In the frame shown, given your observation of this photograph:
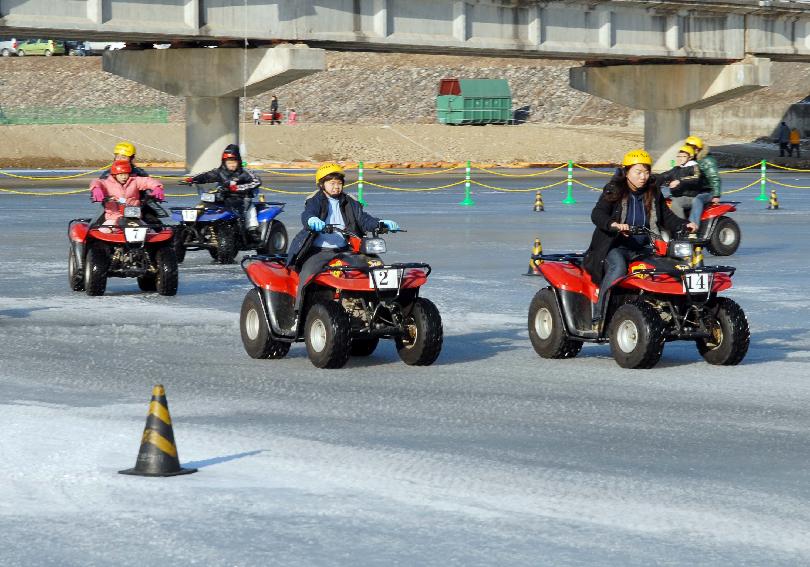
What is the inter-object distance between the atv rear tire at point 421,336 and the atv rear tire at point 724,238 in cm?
1327

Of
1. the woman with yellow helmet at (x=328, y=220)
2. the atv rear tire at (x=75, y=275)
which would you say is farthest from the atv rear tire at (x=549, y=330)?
the atv rear tire at (x=75, y=275)

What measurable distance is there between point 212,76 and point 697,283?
125 feet

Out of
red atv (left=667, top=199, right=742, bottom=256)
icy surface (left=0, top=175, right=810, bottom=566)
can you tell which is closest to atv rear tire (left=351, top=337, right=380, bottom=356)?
icy surface (left=0, top=175, right=810, bottom=566)

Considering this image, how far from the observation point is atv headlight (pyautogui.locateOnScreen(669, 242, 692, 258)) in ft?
43.4

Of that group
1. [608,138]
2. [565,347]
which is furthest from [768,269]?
[608,138]

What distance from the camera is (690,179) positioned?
24578mm

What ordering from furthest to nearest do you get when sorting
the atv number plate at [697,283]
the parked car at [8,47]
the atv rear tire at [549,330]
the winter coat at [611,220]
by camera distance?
1. the parked car at [8,47]
2. the atv rear tire at [549,330]
3. the winter coat at [611,220]
4. the atv number plate at [697,283]

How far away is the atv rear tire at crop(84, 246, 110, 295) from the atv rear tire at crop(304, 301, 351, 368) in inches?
248

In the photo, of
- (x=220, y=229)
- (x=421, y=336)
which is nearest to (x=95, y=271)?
(x=220, y=229)

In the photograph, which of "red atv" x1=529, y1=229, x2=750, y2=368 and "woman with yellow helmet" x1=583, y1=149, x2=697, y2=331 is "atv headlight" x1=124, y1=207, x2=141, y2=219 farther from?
"woman with yellow helmet" x1=583, y1=149, x2=697, y2=331

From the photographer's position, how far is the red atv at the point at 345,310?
1305 centimetres

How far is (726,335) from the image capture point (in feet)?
43.0

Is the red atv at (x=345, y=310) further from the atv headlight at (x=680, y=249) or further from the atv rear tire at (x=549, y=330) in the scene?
the atv headlight at (x=680, y=249)

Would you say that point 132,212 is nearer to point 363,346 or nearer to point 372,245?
point 363,346
